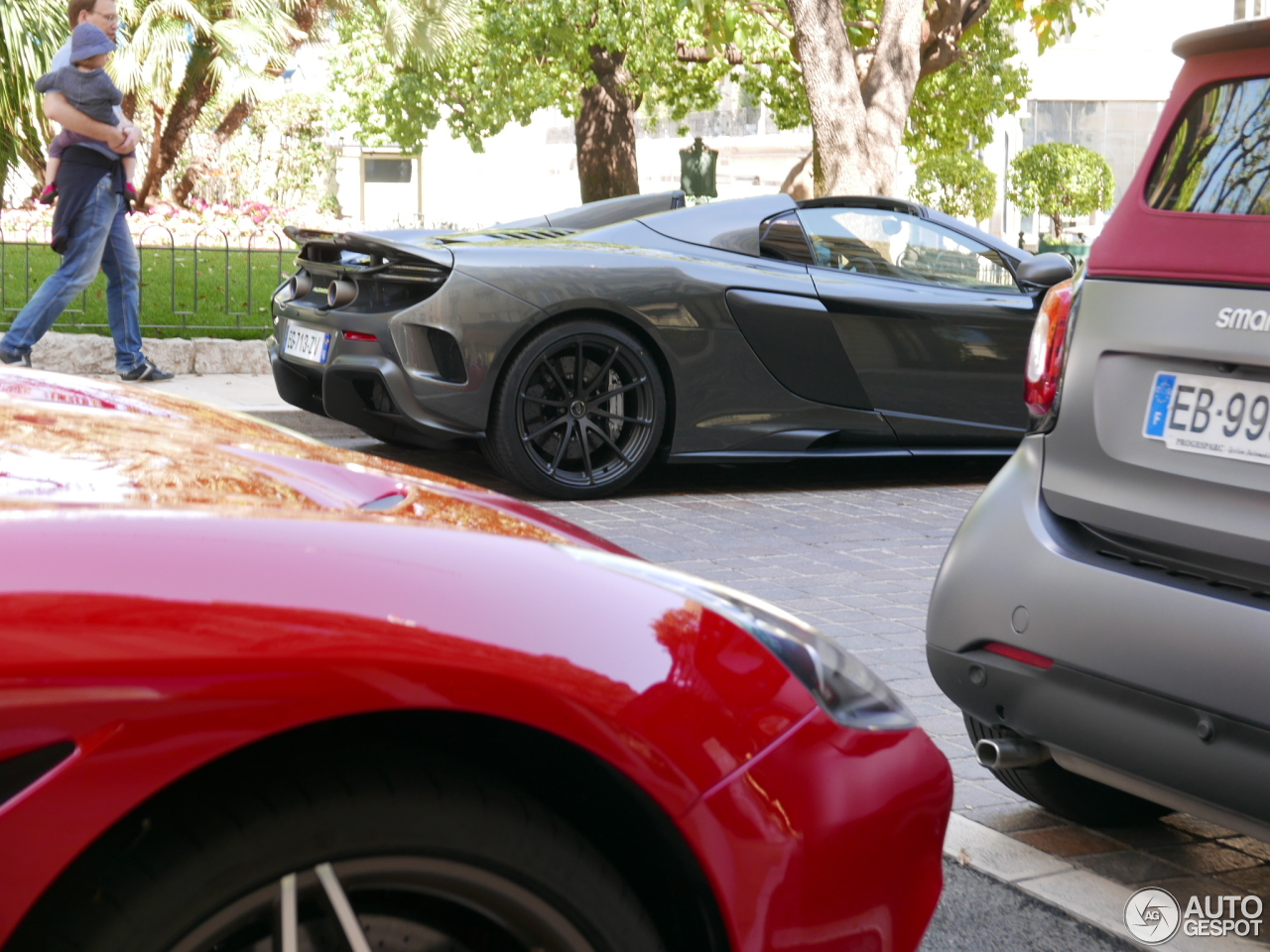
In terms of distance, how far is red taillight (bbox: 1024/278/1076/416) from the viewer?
9.46 ft

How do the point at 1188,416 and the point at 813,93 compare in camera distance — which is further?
the point at 813,93

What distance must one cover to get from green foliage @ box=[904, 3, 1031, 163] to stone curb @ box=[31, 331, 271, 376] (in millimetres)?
14819

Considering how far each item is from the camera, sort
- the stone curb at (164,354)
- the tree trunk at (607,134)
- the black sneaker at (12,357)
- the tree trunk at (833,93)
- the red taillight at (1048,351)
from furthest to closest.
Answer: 1. the tree trunk at (607,134)
2. the tree trunk at (833,93)
3. the stone curb at (164,354)
4. the black sneaker at (12,357)
5. the red taillight at (1048,351)

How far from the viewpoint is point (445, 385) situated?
6141 millimetres

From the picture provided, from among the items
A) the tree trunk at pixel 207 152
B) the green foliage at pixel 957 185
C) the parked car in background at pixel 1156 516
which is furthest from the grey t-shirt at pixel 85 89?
the green foliage at pixel 957 185

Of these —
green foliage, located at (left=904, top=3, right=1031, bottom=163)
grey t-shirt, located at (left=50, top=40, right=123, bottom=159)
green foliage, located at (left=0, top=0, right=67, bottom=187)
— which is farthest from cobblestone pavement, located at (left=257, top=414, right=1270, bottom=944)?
green foliage, located at (left=904, top=3, right=1031, bottom=163)

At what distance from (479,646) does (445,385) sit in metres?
4.71

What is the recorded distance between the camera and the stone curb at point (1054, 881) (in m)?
2.60

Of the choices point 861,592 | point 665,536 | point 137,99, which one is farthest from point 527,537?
point 137,99

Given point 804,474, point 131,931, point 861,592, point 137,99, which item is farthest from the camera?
point 137,99

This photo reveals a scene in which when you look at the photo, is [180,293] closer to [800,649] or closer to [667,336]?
[667,336]

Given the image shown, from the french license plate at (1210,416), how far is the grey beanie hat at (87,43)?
7.56 m

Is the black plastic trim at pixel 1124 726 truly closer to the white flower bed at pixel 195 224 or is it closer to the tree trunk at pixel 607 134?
the white flower bed at pixel 195 224

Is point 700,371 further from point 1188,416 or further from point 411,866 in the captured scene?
point 411,866
